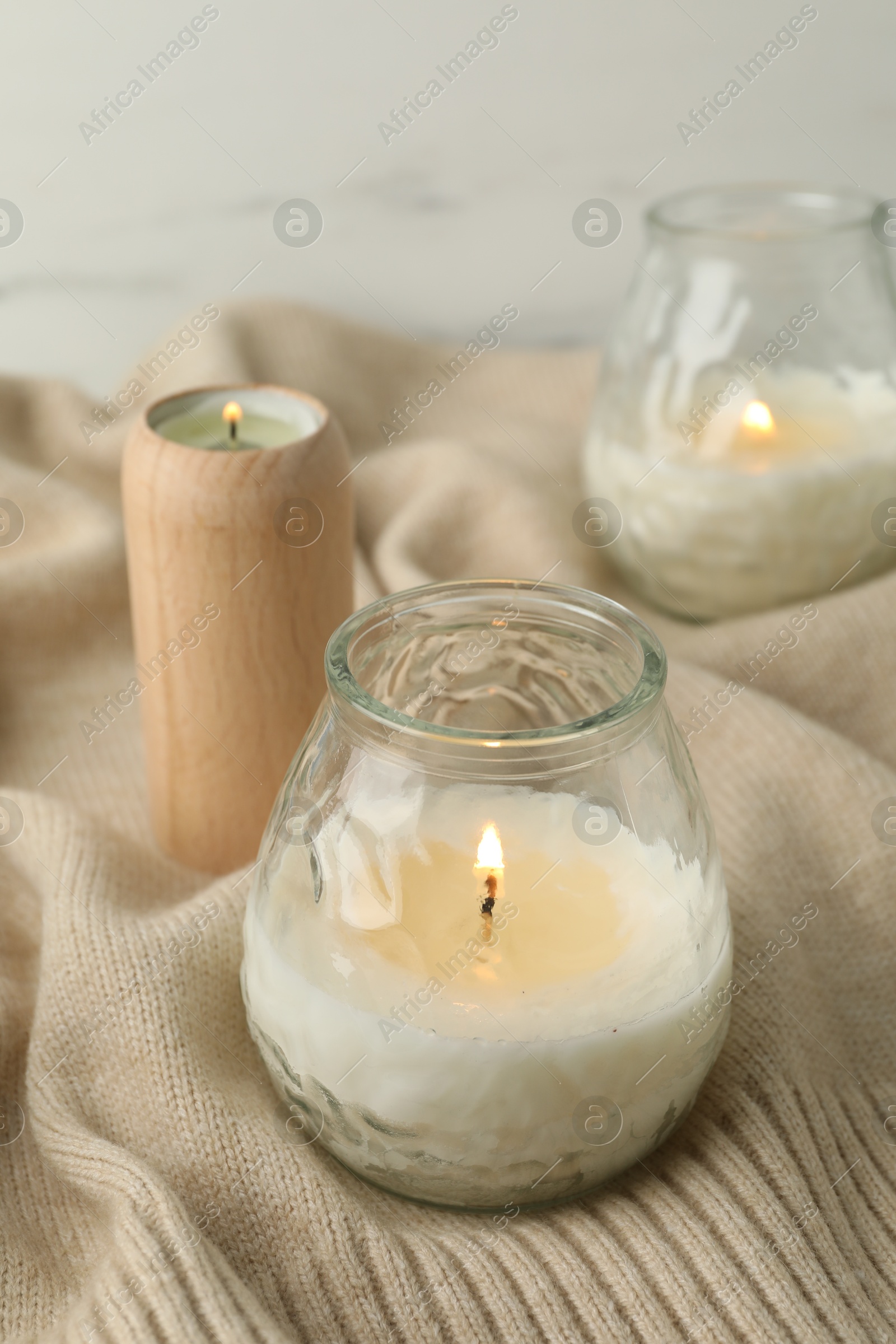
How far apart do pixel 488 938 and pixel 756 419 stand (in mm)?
425

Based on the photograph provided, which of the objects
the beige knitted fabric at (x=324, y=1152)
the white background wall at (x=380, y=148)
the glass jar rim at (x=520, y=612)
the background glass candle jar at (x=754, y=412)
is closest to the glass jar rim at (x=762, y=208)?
the background glass candle jar at (x=754, y=412)

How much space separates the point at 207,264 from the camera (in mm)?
904

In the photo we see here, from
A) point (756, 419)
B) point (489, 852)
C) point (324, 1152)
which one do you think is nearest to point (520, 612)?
point (489, 852)

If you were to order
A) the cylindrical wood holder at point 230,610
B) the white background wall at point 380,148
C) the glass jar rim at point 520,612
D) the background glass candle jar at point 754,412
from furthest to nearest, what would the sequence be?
the white background wall at point 380,148 → the background glass candle jar at point 754,412 → the cylindrical wood holder at point 230,610 → the glass jar rim at point 520,612

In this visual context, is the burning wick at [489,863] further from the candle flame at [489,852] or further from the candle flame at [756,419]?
the candle flame at [756,419]

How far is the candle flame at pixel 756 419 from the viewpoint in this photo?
0.71m

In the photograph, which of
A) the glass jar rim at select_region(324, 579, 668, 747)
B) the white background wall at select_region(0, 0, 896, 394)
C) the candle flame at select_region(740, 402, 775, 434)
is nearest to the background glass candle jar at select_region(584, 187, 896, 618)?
the candle flame at select_region(740, 402, 775, 434)

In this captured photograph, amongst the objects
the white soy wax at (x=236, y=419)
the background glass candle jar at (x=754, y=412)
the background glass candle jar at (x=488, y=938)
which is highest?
the white soy wax at (x=236, y=419)

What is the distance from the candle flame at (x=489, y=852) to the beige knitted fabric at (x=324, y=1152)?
0.39 ft

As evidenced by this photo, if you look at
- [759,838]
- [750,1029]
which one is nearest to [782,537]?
[759,838]

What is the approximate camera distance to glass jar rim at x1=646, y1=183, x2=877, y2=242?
74 cm

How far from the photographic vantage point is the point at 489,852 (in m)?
0.40

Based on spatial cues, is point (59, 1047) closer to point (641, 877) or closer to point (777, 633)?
point (641, 877)

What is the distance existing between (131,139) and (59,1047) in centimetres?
64
